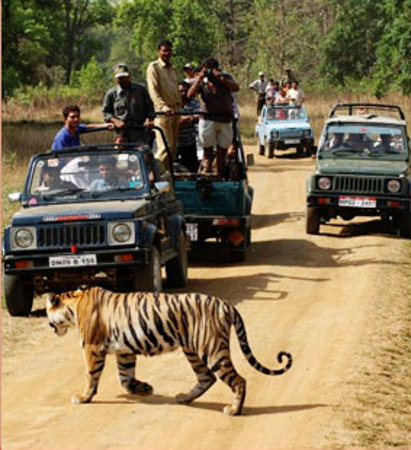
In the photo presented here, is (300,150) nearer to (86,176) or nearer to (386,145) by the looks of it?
(386,145)

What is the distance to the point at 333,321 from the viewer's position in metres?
12.1

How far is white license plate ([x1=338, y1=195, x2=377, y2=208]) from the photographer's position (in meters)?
17.5

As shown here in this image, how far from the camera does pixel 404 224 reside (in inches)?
702

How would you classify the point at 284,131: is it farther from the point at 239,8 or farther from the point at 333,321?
the point at 239,8

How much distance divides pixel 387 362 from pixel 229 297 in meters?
2.97

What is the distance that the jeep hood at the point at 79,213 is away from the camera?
38.2ft

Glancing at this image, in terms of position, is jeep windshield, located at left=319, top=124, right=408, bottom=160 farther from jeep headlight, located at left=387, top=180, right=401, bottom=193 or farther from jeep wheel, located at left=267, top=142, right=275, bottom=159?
jeep wheel, located at left=267, top=142, right=275, bottom=159

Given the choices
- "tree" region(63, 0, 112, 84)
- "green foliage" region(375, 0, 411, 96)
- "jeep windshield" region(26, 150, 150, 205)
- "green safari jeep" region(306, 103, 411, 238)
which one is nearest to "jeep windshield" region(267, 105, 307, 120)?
"green foliage" region(375, 0, 411, 96)

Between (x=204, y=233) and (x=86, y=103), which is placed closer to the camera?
(x=204, y=233)

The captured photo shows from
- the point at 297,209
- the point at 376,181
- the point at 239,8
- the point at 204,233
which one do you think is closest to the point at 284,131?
the point at 297,209

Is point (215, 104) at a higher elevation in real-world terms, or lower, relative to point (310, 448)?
higher

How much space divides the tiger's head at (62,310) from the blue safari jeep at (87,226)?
2.75m

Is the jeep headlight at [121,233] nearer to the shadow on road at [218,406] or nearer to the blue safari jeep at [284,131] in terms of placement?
the shadow on road at [218,406]

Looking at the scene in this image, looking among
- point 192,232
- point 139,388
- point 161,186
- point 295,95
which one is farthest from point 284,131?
point 139,388
